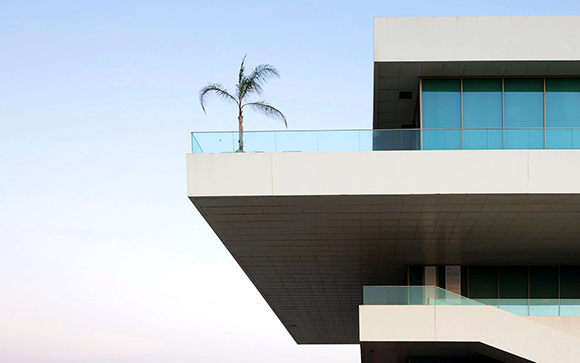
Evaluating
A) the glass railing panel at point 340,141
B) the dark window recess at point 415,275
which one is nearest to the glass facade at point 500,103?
the glass railing panel at point 340,141

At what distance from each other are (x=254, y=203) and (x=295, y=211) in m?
1.19

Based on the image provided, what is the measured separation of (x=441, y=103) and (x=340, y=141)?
3.77 metres

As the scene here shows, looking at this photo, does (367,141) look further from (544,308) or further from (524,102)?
(544,308)

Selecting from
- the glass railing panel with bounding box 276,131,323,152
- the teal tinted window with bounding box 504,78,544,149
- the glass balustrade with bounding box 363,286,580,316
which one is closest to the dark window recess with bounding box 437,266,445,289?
the glass balustrade with bounding box 363,286,580,316

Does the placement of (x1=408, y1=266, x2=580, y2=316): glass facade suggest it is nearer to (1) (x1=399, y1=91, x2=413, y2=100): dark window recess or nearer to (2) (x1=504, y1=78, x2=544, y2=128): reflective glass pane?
(1) (x1=399, y1=91, x2=413, y2=100): dark window recess

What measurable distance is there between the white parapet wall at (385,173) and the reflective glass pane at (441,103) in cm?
240

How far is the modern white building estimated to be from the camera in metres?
17.1

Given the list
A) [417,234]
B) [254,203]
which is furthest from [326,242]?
[254,203]

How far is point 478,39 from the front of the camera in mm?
18609

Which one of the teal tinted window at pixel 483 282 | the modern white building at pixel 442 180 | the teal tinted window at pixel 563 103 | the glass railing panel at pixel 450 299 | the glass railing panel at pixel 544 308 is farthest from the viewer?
the teal tinted window at pixel 483 282

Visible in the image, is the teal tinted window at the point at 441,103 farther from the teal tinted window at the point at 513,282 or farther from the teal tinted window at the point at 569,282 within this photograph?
the teal tinted window at the point at 569,282

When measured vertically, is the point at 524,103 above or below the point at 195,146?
above

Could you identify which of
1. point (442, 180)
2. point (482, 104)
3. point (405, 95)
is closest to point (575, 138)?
point (482, 104)

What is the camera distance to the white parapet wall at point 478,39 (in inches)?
729
